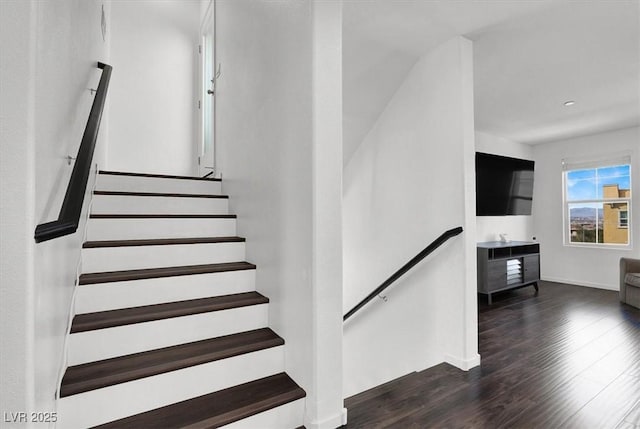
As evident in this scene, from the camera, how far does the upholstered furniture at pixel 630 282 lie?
158 inches

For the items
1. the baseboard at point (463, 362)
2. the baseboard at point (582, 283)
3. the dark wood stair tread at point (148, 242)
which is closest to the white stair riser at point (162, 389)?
the dark wood stair tread at point (148, 242)

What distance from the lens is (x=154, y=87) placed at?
412 cm

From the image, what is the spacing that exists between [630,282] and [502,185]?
196 centimetres

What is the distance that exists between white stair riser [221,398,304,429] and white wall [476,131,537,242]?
4.41m

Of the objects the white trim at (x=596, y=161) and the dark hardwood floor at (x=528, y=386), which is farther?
the white trim at (x=596, y=161)

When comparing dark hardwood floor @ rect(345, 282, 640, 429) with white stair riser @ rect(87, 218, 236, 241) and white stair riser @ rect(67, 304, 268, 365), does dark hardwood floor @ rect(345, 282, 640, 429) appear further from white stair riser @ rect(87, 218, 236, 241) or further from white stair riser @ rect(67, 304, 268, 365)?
white stair riser @ rect(87, 218, 236, 241)

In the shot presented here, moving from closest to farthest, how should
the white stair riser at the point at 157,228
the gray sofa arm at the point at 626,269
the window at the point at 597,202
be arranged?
the white stair riser at the point at 157,228 → the gray sofa arm at the point at 626,269 → the window at the point at 597,202

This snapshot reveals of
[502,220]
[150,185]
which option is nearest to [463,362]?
[150,185]

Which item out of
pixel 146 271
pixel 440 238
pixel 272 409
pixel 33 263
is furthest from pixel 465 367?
pixel 33 263

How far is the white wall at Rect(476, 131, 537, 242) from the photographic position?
206 inches

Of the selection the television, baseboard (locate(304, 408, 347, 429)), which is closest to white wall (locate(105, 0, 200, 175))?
baseboard (locate(304, 408, 347, 429))

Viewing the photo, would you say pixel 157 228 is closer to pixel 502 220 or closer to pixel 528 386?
pixel 528 386

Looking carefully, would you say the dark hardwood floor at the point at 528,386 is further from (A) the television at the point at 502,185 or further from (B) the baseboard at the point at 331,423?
(A) the television at the point at 502,185

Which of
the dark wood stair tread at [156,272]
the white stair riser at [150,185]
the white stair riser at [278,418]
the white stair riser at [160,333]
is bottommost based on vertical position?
the white stair riser at [278,418]
